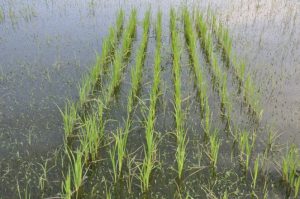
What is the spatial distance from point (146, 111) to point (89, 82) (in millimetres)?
747

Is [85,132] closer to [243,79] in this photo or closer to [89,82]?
[89,82]

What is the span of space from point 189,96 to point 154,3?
5.02 m

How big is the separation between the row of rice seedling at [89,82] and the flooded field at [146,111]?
28mm

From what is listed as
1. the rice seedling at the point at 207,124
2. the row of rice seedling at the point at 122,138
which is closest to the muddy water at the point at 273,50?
the rice seedling at the point at 207,124

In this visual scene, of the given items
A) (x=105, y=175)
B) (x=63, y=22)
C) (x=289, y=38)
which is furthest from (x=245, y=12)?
(x=105, y=175)

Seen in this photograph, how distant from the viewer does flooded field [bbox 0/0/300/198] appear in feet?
9.61

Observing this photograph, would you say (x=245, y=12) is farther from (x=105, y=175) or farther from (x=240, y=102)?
(x=105, y=175)

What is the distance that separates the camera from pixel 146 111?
13.3 ft

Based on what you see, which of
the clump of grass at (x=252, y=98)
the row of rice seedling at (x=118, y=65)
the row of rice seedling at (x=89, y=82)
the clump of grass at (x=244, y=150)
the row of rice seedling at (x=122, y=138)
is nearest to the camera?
the row of rice seedling at (x=122, y=138)

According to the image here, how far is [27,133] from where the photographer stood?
3562mm

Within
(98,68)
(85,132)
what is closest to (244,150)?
(85,132)

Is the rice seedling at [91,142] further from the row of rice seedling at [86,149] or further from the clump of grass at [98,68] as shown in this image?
the clump of grass at [98,68]

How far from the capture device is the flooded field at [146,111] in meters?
2.93

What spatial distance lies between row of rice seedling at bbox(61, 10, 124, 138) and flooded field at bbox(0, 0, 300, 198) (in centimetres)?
3
